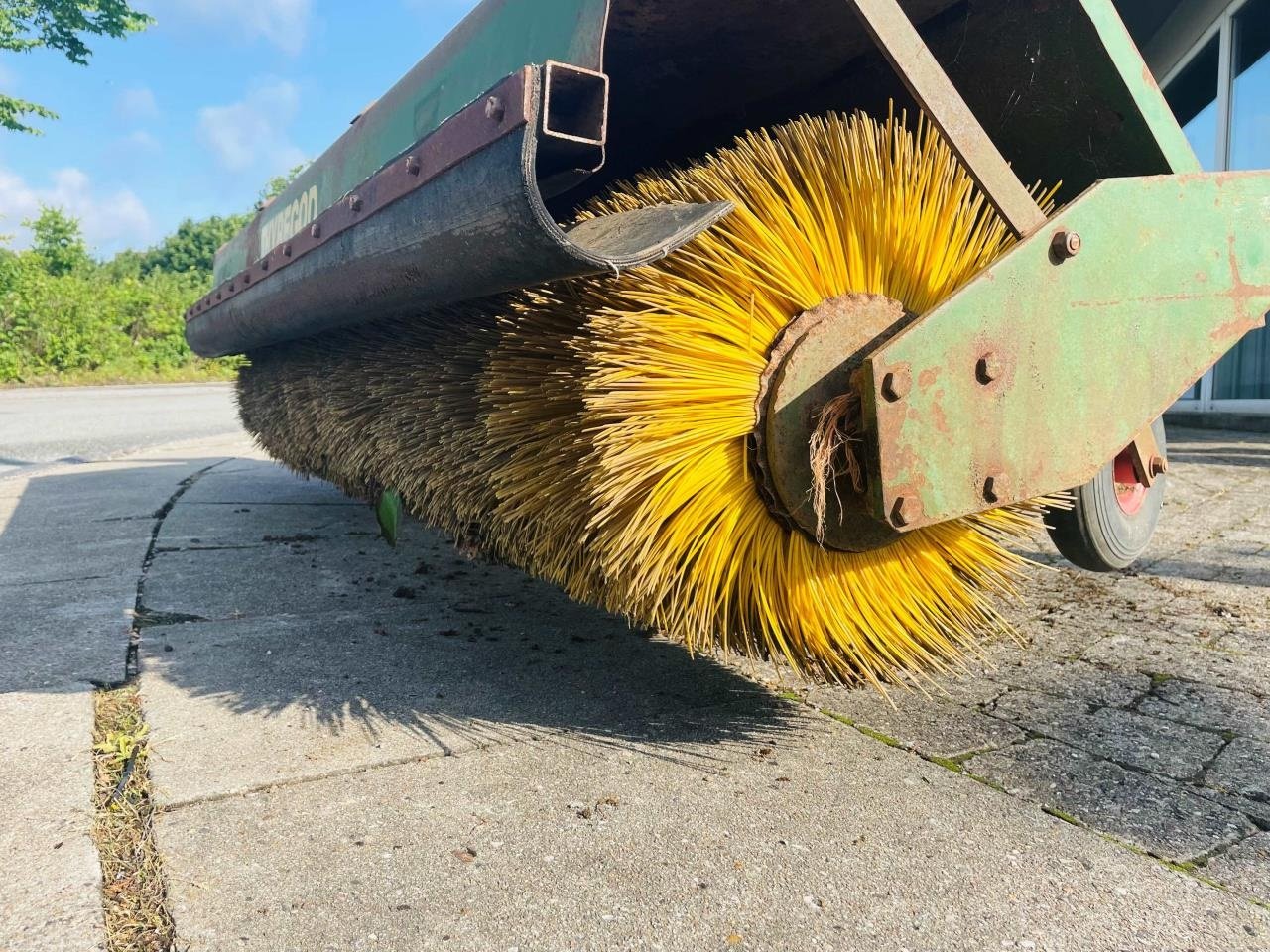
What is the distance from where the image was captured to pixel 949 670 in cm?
181

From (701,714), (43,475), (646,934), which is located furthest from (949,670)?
(43,475)

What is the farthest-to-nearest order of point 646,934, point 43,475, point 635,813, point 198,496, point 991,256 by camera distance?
point 43,475, point 198,496, point 991,256, point 635,813, point 646,934

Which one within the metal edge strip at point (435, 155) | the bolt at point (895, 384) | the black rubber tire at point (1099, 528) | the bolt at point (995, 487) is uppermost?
the metal edge strip at point (435, 155)

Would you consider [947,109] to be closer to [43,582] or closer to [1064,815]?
[1064,815]

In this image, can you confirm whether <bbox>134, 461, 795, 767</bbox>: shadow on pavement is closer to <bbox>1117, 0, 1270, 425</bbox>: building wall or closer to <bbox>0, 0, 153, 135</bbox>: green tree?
<bbox>1117, 0, 1270, 425</bbox>: building wall

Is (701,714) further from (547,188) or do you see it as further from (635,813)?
(547,188)

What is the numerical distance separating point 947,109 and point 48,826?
5.65 feet

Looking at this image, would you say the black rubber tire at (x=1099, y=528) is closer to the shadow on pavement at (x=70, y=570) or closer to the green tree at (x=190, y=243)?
the shadow on pavement at (x=70, y=570)

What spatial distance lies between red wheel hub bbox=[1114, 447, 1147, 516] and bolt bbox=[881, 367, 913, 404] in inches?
46.4

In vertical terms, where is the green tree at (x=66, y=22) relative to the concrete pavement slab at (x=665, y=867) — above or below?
above

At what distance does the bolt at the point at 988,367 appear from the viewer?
1.46 metres

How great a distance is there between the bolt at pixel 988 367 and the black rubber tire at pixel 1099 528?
94cm

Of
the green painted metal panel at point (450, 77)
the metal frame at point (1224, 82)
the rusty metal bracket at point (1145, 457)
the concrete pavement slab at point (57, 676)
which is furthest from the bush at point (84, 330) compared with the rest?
the rusty metal bracket at point (1145, 457)

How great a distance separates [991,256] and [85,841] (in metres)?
1.73
